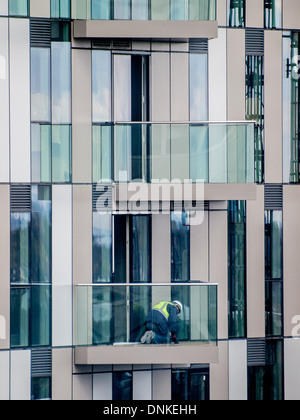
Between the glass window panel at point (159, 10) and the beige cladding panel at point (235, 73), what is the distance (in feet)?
4.23

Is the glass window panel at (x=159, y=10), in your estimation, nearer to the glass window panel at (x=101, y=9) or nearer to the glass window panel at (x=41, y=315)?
the glass window panel at (x=101, y=9)

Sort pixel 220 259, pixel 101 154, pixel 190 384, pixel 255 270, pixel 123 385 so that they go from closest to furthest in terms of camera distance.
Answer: pixel 101 154 < pixel 123 385 < pixel 190 384 < pixel 220 259 < pixel 255 270

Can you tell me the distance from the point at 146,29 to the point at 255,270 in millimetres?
4856

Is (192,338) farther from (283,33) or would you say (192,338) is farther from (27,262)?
(283,33)

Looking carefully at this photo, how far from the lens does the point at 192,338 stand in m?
18.8

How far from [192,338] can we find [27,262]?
10.6ft

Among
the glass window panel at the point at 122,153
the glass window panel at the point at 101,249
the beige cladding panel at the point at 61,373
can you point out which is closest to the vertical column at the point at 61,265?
the beige cladding panel at the point at 61,373

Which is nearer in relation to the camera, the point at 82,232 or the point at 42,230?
the point at 42,230

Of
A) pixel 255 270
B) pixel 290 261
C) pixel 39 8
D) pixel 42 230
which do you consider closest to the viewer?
pixel 39 8

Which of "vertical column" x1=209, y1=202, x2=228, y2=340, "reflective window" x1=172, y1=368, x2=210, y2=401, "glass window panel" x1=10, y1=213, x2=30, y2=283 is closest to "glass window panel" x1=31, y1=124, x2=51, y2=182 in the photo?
"glass window panel" x1=10, y1=213, x2=30, y2=283

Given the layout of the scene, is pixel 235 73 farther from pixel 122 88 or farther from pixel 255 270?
pixel 255 270

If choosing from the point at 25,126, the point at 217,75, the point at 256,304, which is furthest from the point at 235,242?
the point at 25,126

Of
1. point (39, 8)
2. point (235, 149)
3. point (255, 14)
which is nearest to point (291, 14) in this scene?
point (255, 14)

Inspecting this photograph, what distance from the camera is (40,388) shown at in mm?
19047
